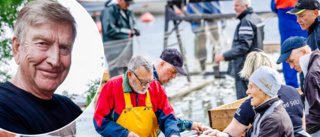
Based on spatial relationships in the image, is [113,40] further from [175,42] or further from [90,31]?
[90,31]

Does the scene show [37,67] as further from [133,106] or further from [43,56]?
[133,106]

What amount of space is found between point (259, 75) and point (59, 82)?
1.26 metres

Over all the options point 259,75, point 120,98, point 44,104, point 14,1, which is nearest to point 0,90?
point 44,104

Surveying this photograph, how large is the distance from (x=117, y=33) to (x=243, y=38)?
2.06 m

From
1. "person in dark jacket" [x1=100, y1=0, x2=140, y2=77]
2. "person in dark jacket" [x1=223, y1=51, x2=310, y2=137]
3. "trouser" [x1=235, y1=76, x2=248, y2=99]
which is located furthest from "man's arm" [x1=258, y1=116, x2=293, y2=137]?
"person in dark jacket" [x1=100, y1=0, x2=140, y2=77]

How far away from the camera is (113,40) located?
6965mm

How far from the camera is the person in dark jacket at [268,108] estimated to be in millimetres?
2855

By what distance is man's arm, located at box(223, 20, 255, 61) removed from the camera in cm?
557

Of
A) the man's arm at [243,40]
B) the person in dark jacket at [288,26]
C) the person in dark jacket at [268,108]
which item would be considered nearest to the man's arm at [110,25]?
the man's arm at [243,40]

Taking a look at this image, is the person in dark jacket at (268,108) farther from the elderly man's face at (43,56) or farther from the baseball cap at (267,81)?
the elderly man's face at (43,56)

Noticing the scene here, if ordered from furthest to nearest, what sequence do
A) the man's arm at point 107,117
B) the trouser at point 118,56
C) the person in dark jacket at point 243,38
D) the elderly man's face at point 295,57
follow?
1. the trouser at point 118,56
2. the person in dark jacket at point 243,38
3. the elderly man's face at point 295,57
4. the man's arm at point 107,117

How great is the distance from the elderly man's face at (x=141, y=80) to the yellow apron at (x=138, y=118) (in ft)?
0.23

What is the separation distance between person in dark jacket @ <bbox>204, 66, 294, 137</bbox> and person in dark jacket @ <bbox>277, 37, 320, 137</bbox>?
596 mm

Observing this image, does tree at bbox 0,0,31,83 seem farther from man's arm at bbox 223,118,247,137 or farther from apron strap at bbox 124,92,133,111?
man's arm at bbox 223,118,247,137
